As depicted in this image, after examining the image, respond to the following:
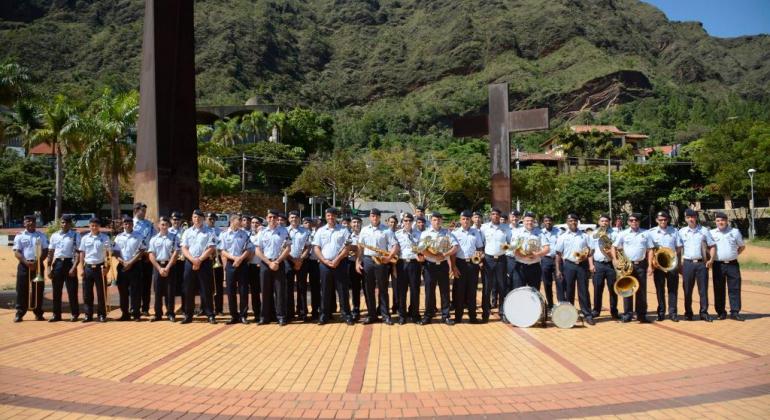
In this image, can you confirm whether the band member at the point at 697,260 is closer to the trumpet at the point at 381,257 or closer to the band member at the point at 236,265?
the trumpet at the point at 381,257

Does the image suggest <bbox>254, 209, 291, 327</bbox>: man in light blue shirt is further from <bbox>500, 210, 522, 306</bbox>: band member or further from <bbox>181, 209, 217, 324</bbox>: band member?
<bbox>500, 210, 522, 306</bbox>: band member

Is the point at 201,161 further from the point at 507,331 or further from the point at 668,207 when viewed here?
the point at 668,207

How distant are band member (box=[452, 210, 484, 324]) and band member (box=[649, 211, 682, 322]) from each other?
9.71 feet

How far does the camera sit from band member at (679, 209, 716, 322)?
30.8 ft

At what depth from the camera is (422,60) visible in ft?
568

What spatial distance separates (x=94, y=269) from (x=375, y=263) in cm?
483

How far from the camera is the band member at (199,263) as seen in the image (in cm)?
945

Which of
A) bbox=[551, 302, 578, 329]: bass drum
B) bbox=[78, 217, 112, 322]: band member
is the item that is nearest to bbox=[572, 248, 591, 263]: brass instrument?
bbox=[551, 302, 578, 329]: bass drum

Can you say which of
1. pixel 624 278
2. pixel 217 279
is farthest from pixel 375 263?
pixel 624 278

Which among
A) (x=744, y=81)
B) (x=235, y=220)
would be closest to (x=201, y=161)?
(x=235, y=220)

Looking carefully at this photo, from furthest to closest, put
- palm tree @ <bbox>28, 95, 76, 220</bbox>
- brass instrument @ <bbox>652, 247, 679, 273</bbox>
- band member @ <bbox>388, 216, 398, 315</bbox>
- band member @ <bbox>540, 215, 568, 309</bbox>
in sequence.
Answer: palm tree @ <bbox>28, 95, 76, 220</bbox> < band member @ <bbox>540, 215, 568, 309</bbox> < band member @ <bbox>388, 216, 398, 315</bbox> < brass instrument @ <bbox>652, 247, 679, 273</bbox>

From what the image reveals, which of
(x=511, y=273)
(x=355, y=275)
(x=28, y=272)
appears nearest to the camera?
(x=28, y=272)

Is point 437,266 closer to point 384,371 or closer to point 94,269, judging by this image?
point 384,371

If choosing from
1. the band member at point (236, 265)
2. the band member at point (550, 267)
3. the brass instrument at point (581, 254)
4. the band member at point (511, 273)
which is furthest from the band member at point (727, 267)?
the band member at point (236, 265)
